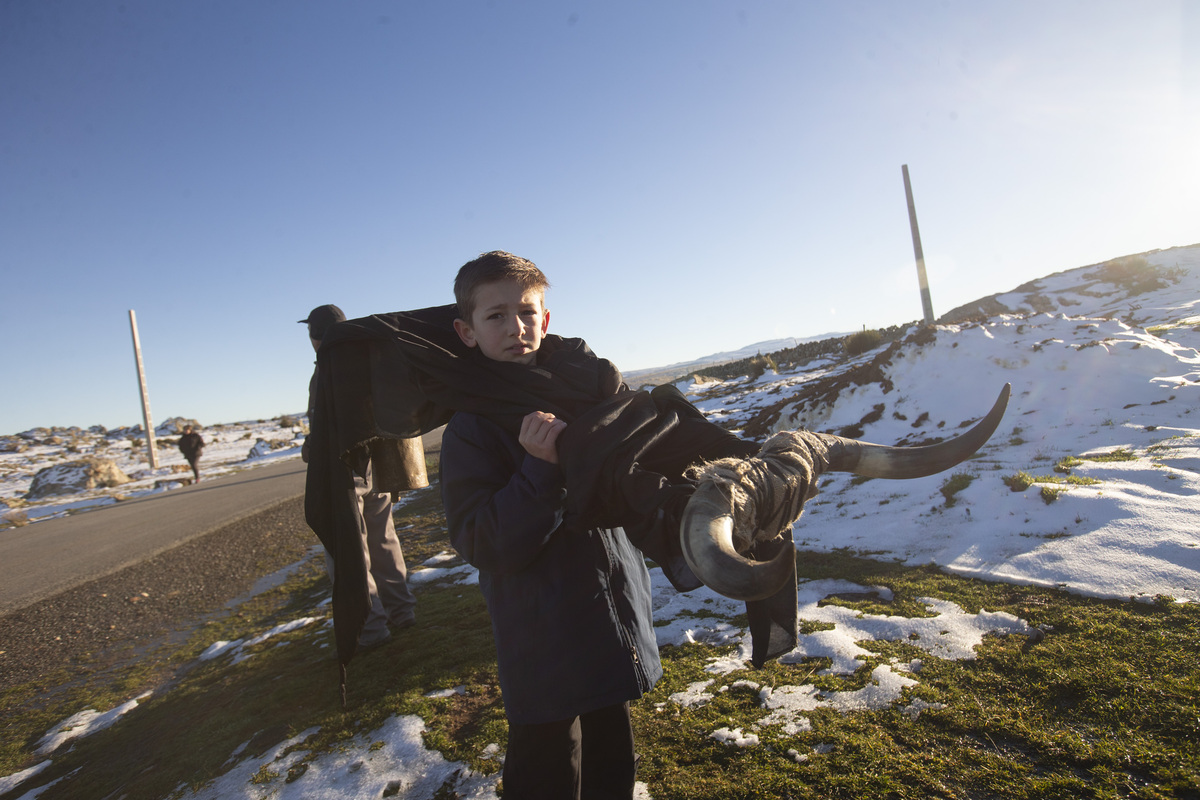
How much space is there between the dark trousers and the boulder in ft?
78.8

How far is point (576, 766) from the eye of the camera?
1743 millimetres

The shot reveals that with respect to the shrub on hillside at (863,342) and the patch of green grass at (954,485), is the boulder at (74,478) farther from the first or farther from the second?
the patch of green grass at (954,485)

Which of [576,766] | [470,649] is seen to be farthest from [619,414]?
[470,649]

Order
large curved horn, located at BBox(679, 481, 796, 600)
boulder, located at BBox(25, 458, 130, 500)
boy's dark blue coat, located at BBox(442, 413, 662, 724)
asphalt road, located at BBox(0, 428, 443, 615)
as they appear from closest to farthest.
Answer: large curved horn, located at BBox(679, 481, 796, 600) → boy's dark blue coat, located at BBox(442, 413, 662, 724) → asphalt road, located at BBox(0, 428, 443, 615) → boulder, located at BBox(25, 458, 130, 500)

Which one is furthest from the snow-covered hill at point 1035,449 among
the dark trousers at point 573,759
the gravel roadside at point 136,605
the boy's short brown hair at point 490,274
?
the gravel roadside at point 136,605

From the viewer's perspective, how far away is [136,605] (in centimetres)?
586

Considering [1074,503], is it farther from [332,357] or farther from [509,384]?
[332,357]

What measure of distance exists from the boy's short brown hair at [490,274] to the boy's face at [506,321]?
0.02 meters

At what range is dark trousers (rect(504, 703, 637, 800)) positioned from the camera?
1.69 m

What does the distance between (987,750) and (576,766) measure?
60.9 inches

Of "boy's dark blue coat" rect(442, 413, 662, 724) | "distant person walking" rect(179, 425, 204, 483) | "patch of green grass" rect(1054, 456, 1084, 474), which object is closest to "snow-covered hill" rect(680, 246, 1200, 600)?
"patch of green grass" rect(1054, 456, 1084, 474)

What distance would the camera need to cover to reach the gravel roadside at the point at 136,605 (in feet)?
15.7

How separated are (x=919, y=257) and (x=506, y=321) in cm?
1838

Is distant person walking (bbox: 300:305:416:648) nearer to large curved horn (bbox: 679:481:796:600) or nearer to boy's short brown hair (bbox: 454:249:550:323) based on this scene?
boy's short brown hair (bbox: 454:249:550:323)
